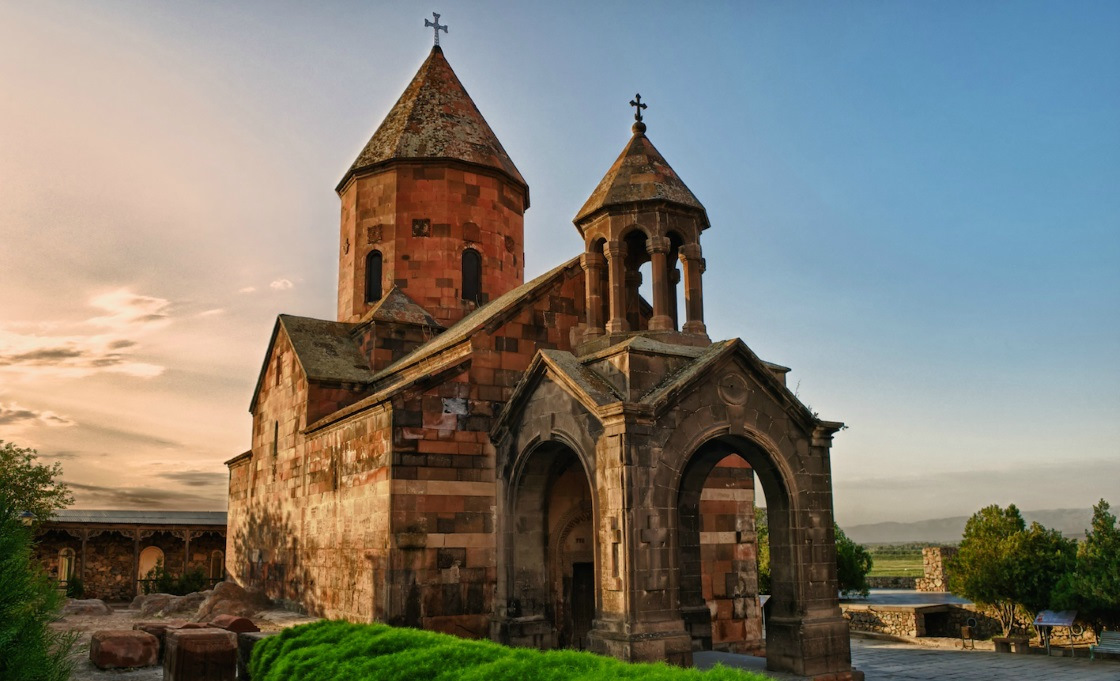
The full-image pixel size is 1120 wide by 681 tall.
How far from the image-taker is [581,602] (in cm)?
1302

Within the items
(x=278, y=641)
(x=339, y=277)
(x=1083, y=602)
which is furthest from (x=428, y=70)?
(x=1083, y=602)

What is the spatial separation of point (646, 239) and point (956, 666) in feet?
30.4

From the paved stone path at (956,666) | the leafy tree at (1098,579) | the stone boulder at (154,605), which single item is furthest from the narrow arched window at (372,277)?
Result: the leafy tree at (1098,579)

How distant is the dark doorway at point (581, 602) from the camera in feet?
42.2

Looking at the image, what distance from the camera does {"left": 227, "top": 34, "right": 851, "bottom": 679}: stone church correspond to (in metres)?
10.3

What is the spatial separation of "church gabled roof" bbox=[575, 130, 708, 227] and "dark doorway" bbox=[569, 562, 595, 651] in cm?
541

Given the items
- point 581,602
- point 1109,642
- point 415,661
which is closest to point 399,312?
point 581,602

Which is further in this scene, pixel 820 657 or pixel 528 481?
pixel 528 481

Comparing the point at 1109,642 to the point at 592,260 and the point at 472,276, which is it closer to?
the point at 472,276

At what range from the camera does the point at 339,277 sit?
69.5ft

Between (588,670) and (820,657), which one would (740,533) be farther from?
(588,670)

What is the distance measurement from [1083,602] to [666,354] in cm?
1675

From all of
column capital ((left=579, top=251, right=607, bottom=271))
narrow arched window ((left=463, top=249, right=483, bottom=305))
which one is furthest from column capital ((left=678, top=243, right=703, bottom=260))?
narrow arched window ((left=463, top=249, right=483, bottom=305))

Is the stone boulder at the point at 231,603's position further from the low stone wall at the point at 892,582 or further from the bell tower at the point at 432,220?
the low stone wall at the point at 892,582
